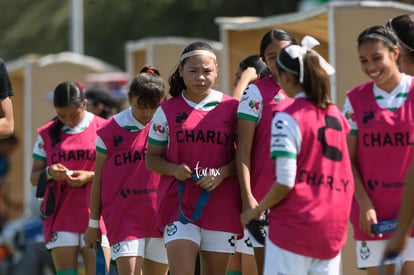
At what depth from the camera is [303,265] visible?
5.79 metres

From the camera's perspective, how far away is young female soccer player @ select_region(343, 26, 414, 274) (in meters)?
6.23

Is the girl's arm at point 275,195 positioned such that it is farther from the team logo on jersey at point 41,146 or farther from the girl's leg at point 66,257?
the team logo on jersey at point 41,146

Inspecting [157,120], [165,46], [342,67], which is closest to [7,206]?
[165,46]

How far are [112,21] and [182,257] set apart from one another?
2106 centimetres

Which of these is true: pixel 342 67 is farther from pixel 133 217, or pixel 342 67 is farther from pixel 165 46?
pixel 165 46

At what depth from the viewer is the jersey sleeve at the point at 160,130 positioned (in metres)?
7.08

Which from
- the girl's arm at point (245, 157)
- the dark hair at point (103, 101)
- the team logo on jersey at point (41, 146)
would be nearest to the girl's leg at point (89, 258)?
the team logo on jersey at point (41, 146)

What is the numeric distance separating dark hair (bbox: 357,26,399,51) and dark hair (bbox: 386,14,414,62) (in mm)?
386

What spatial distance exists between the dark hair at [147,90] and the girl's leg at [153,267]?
126 centimetres

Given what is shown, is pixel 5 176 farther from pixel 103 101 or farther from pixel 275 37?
pixel 275 37

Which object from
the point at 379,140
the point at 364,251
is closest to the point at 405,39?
the point at 379,140

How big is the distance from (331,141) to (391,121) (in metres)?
0.61

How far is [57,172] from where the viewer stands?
8648 mm

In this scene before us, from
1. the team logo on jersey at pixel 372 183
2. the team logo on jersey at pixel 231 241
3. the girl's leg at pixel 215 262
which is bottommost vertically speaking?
the girl's leg at pixel 215 262
